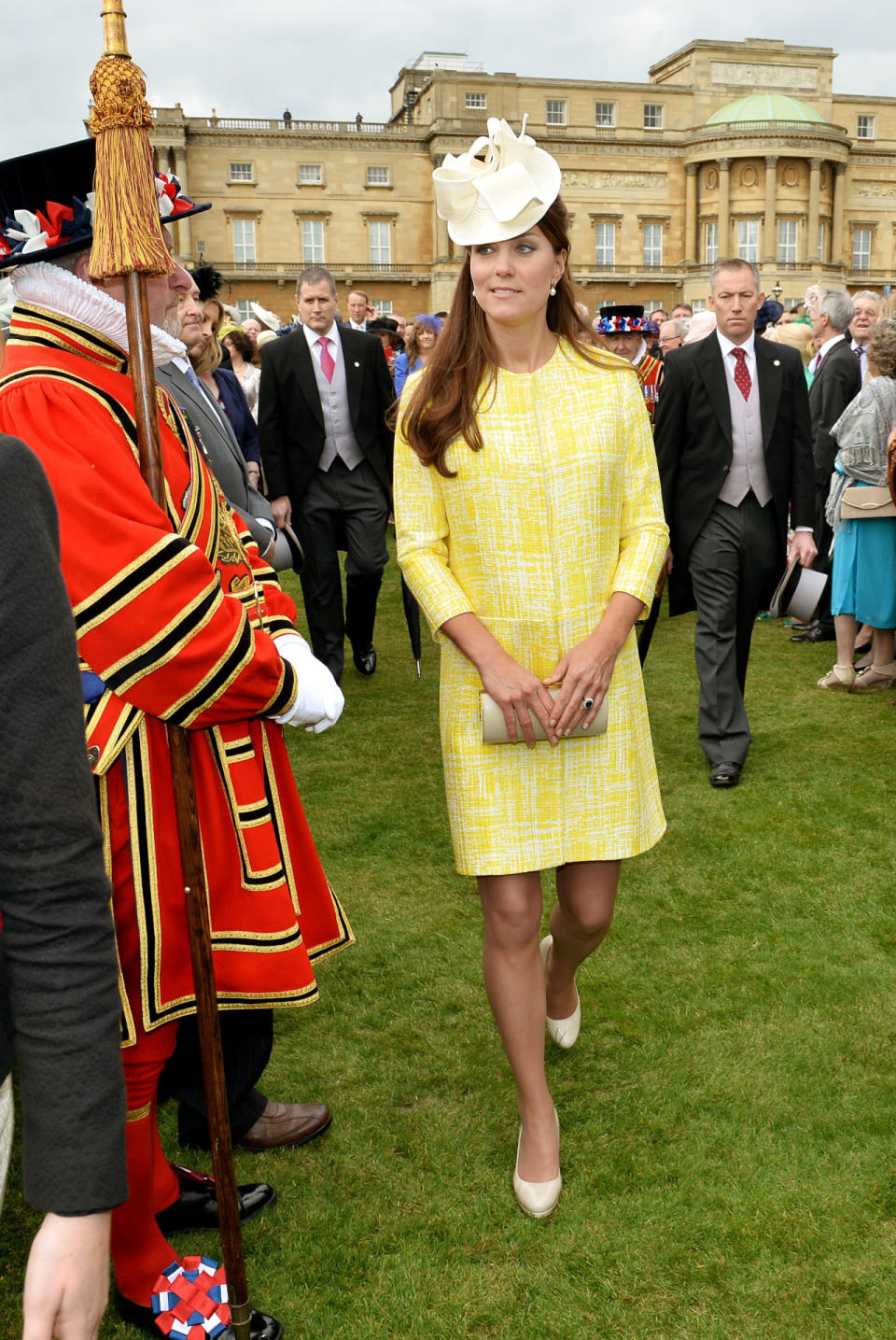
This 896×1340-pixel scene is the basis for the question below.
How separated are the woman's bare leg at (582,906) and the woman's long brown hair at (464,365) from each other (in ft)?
3.21

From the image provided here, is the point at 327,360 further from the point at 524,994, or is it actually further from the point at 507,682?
the point at 524,994

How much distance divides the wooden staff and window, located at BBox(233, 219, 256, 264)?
54.0m

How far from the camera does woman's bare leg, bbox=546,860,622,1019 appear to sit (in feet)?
9.10

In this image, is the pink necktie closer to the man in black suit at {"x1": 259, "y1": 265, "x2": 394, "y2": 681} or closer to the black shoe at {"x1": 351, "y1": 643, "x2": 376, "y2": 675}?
the man in black suit at {"x1": 259, "y1": 265, "x2": 394, "y2": 681}

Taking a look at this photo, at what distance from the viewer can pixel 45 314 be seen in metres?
2.03

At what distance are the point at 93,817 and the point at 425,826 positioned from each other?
403 cm

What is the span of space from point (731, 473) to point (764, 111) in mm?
60279

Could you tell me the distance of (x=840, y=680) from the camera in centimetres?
720

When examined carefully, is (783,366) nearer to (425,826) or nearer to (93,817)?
(425,826)

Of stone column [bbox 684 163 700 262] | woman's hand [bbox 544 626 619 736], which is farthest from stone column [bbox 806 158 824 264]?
woman's hand [bbox 544 626 619 736]

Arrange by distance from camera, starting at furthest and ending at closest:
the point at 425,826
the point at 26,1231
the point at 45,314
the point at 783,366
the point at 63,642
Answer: the point at 783,366
the point at 425,826
the point at 26,1231
the point at 45,314
the point at 63,642

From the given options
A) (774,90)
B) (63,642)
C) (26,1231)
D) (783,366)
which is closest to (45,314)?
(63,642)

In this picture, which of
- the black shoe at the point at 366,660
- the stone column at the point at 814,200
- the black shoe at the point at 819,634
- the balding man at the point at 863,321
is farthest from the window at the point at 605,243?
the black shoe at the point at 366,660

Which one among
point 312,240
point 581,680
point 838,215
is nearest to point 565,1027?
point 581,680
